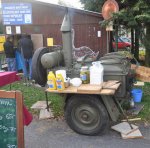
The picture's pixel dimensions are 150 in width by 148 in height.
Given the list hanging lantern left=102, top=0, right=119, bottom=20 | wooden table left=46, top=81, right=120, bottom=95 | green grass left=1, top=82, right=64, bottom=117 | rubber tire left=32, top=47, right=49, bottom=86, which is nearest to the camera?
wooden table left=46, top=81, right=120, bottom=95

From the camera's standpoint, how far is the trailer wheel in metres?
5.22

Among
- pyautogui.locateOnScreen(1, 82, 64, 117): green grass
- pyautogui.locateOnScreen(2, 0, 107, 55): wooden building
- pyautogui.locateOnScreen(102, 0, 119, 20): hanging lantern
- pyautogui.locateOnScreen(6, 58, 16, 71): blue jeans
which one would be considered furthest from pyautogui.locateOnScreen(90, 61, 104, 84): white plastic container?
pyautogui.locateOnScreen(2, 0, 107, 55): wooden building

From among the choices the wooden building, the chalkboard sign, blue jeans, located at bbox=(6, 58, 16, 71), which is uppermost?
the wooden building

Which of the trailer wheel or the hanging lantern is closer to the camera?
the trailer wheel

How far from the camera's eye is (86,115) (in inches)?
212

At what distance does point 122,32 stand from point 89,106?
7.85m

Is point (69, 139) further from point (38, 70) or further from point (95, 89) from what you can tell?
point (38, 70)

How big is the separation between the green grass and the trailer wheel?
110 cm

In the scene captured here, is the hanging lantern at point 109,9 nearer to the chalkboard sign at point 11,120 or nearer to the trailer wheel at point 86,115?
the trailer wheel at point 86,115

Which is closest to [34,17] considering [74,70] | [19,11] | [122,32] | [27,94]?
[19,11]

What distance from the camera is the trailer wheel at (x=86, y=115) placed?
5219 mm

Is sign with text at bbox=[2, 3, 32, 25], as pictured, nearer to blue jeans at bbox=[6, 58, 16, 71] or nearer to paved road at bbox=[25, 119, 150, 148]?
blue jeans at bbox=[6, 58, 16, 71]

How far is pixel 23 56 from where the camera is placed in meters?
10.7

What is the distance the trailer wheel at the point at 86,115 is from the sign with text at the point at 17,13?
8.53 meters
